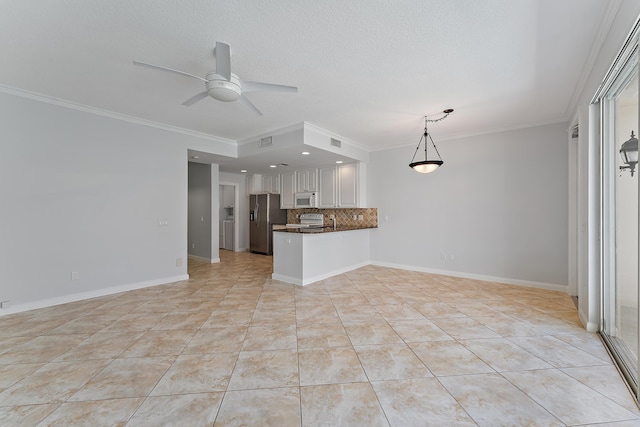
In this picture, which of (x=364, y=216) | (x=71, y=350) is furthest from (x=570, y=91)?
(x=71, y=350)

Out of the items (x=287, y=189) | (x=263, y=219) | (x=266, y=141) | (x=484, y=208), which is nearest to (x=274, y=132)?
(x=266, y=141)

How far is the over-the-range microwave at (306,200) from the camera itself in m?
6.57

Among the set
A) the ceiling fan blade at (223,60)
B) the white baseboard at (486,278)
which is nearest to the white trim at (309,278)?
the white baseboard at (486,278)

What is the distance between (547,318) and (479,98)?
8.87ft

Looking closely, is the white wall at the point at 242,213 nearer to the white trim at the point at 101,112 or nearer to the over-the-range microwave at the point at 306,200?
the over-the-range microwave at the point at 306,200

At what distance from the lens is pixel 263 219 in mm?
7480

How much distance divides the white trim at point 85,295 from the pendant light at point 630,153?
5783 millimetres

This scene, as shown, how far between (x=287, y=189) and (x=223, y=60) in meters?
5.07

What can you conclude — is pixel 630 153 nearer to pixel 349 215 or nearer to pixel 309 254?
pixel 309 254

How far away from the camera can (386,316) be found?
310 centimetres

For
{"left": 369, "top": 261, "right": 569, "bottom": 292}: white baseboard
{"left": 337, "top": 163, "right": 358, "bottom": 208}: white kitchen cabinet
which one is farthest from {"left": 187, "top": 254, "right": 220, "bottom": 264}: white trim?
{"left": 369, "top": 261, "right": 569, "bottom": 292}: white baseboard

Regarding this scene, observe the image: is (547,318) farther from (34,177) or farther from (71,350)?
(34,177)

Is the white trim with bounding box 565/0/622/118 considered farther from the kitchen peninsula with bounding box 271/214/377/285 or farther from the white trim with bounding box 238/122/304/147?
the kitchen peninsula with bounding box 271/214/377/285

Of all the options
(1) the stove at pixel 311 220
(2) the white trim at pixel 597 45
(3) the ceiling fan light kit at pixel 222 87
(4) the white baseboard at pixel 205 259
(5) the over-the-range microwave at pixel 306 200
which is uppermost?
(2) the white trim at pixel 597 45
